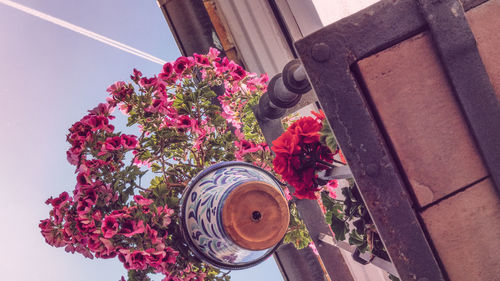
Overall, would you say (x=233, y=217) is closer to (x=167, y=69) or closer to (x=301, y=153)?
(x=301, y=153)

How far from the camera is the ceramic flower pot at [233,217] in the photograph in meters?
0.98

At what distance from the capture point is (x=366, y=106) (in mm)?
554

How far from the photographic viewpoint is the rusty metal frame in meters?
0.54

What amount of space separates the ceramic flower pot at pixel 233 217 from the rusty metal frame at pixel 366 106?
0.49m

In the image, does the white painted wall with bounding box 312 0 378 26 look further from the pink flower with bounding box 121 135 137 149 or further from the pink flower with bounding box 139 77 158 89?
the pink flower with bounding box 121 135 137 149

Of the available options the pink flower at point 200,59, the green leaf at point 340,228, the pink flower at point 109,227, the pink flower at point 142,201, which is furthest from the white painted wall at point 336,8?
the pink flower at point 109,227

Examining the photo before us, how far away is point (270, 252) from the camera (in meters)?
1.13

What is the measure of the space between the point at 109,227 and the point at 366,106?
3.06ft

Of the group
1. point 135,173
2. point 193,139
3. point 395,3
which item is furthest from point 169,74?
point 395,3

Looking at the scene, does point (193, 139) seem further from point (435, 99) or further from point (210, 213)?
point (435, 99)

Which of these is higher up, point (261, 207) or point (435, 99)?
point (435, 99)

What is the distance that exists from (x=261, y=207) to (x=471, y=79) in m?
0.67

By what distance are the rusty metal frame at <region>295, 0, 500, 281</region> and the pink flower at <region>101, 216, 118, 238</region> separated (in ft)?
2.84

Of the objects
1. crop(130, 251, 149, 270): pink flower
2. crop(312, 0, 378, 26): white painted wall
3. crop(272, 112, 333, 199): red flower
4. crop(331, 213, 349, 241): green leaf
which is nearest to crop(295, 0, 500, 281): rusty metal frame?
crop(272, 112, 333, 199): red flower
